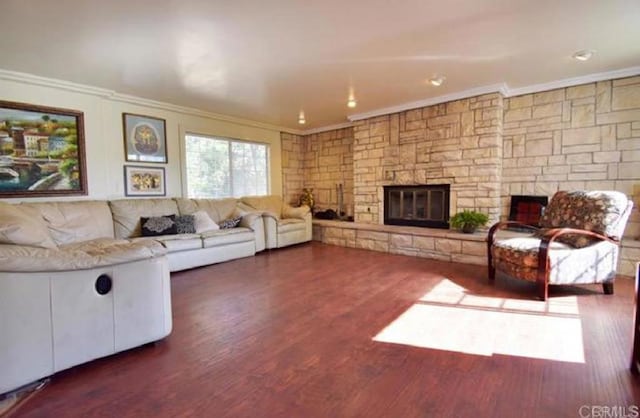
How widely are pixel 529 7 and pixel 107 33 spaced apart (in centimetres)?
350

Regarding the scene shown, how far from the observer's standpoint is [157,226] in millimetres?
4266

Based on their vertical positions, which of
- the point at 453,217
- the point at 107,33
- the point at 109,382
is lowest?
the point at 109,382

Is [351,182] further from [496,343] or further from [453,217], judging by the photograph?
[496,343]

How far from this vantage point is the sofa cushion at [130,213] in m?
4.21

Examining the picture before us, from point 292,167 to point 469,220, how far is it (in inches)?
162

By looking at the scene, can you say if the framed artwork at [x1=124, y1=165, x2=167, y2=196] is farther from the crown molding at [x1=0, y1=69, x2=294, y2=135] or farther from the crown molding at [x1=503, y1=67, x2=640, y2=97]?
the crown molding at [x1=503, y1=67, x2=640, y2=97]

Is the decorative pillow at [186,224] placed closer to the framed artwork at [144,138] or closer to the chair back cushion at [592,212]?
the framed artwork at [144,138]

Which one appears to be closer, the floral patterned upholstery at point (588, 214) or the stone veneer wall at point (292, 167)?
the floral patterned upholstery at point (588, 214)

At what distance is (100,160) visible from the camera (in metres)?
4.29

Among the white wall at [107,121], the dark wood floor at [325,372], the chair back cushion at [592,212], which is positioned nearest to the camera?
the dark wood floor at [325,372]

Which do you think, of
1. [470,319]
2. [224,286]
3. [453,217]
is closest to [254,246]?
[224,286]

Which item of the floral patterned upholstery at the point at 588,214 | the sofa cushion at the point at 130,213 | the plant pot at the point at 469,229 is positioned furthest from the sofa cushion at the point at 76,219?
the floral patterned upholstery at the point at 588,214

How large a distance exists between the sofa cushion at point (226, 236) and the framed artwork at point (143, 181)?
1.25 meters

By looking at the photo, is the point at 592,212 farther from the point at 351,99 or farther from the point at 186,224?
the point at 186,224
